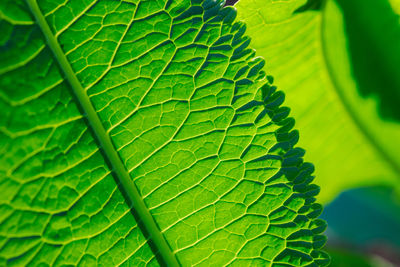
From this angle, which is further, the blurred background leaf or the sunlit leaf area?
the blurred background leaf

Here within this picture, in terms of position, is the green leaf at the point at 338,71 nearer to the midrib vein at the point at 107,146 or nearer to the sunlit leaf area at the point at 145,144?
the sunlit leaf area at the point at 145,144

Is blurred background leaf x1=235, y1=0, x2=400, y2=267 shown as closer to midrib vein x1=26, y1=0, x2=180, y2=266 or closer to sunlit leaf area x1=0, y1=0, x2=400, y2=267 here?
sunlit leaf area x1=0, y1=0, x2=400, y2=267

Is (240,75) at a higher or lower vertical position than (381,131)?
higher

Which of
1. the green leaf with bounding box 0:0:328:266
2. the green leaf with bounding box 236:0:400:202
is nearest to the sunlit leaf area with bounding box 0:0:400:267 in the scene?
the green leaf with bounding box 0:0:328:266

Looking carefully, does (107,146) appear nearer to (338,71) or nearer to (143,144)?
(143,144)

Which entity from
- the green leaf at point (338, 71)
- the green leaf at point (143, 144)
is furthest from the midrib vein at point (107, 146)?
the green leaf at point (338, 71)

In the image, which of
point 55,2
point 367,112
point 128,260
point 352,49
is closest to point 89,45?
point 55,2

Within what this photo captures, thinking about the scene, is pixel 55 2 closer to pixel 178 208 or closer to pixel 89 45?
pixel 89 45
